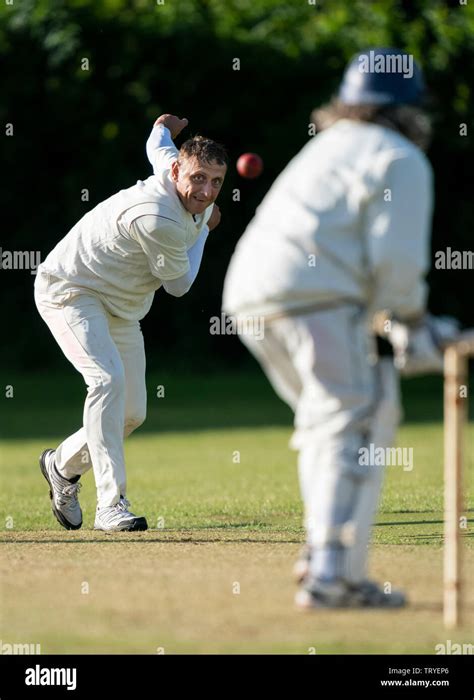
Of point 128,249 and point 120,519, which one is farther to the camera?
point 128,249

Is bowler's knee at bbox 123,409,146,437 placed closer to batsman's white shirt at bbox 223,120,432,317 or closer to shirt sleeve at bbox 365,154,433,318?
batsman's white shirt at bbox 223,120,432,317

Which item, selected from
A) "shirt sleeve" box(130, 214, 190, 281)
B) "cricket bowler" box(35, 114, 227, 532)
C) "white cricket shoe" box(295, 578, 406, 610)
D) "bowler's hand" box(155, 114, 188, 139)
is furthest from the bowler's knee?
"white cricket shoe" box(295, 578, 406, 610)

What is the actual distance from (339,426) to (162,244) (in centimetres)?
302

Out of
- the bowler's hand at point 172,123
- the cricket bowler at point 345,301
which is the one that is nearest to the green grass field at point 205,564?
the cricket bowler at point 345,301

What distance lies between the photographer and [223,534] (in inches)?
315

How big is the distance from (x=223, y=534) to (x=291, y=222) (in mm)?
3099

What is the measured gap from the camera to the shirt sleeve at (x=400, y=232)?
5164 millimetres

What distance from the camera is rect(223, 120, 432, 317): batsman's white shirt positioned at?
5.20 m

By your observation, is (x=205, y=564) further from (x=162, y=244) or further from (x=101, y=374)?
(x=162, y=244)

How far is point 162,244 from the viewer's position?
8.04 m

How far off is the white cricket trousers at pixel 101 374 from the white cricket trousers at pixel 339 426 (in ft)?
9.54

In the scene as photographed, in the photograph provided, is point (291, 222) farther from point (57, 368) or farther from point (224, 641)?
point (57, 368)

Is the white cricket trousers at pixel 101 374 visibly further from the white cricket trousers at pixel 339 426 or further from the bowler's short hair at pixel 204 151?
the white cricket trousers at pixel 339 426

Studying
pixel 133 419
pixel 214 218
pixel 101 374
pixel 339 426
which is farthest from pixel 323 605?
pixel 214 218
